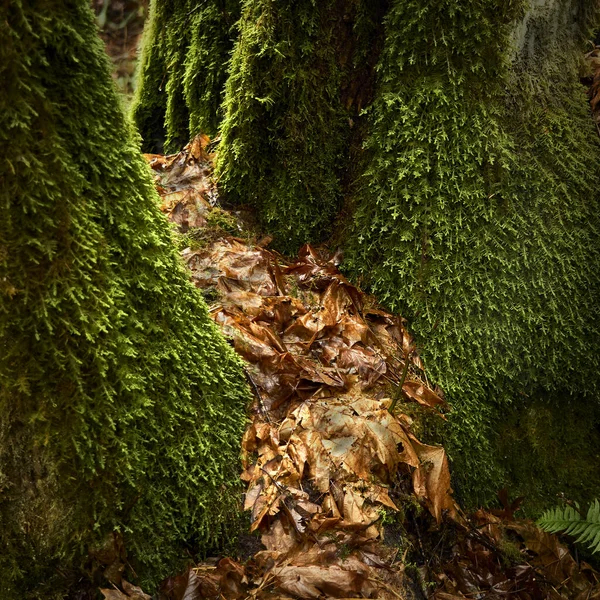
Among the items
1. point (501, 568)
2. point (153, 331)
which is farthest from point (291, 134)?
point (501, 568)

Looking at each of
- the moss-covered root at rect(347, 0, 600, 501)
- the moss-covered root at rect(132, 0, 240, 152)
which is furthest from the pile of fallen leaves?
the moss-covered root at rect(132, 0, 240, 152)

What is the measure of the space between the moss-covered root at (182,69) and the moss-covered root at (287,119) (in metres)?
0.43

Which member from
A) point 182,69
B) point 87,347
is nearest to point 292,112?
point 182,69

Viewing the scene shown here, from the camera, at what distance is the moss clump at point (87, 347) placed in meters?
1.49

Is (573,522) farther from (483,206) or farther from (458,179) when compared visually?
(458,179)

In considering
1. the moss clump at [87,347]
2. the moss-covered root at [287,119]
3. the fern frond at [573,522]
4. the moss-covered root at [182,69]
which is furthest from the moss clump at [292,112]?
the fern frond at [573,522]

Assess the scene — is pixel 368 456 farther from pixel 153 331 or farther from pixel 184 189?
pixel 184 189

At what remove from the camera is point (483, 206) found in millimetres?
3020

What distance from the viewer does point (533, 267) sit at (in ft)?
10.4

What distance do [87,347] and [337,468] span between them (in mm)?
1096

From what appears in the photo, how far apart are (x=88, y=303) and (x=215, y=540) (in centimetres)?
102

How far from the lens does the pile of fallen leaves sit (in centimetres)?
200

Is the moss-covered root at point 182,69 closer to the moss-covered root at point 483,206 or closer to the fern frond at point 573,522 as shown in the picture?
the moss-covered root at point 483,206

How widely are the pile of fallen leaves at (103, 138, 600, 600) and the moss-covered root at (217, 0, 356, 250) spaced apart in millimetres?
248
